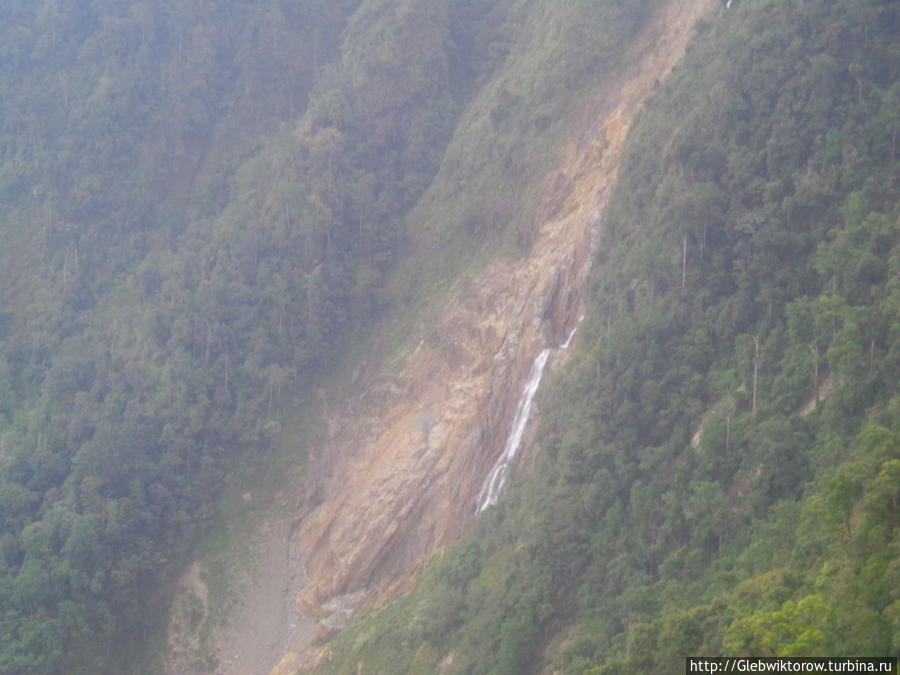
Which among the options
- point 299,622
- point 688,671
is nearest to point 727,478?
point 688,671

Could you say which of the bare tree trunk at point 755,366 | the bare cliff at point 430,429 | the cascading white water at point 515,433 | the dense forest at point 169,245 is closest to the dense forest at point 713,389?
the bare tree trunk at point 755,366

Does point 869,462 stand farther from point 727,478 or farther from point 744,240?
point 744,240

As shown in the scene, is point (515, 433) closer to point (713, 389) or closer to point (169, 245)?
point (713, 389)

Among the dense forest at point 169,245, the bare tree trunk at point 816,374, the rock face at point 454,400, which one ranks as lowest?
the bare tree trunk at point 816,374

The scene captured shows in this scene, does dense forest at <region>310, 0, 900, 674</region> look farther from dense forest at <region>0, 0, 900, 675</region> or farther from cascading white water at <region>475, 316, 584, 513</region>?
cascading white water at <region>475, 316, 584, 513</region>

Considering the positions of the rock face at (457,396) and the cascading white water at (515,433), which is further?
the rock face at (457,396)

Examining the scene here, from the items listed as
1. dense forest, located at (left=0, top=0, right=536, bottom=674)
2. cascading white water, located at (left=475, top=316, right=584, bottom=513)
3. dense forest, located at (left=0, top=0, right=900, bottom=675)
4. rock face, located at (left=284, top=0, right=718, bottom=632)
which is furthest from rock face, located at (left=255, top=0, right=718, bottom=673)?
dense forest, located at (left=0, top=0, right=536, bottom=674)

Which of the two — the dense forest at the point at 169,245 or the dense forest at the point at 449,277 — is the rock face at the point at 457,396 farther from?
the dense forest at the point at 169,245
